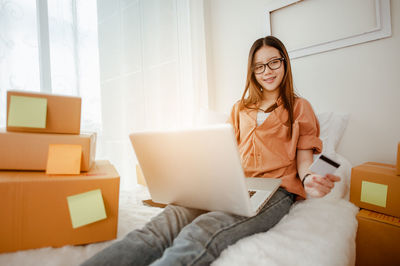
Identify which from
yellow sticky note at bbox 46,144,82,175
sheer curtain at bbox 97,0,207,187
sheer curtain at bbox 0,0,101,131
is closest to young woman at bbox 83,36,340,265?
yellow sticky note at bbox 46,144,82,175

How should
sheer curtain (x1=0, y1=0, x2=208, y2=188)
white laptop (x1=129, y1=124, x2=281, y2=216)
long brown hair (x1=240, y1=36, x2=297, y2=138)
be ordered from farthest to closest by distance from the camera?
1. sheer curtain (x1=0, y1=0, x2=208, y2=188)
2. long brown hair (x1=240, y1=36, x2=297, y2=138)
3. white laptop (x1=129, y1=124, x2=281, y2=216)

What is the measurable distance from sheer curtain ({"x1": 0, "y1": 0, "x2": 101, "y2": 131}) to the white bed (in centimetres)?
81

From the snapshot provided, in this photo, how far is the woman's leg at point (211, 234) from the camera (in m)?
0.49

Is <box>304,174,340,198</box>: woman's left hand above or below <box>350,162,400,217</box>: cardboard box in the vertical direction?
above

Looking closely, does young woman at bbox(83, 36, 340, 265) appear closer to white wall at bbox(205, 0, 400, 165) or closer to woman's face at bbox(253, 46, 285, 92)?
woman's face at bbox(253, 46, 285, 92)

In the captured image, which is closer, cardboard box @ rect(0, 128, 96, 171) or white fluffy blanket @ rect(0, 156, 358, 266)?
white fluffy blanket @ rect(0, 156, 358, 266)

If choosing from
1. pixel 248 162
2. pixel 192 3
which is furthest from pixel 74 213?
pixel 192 3

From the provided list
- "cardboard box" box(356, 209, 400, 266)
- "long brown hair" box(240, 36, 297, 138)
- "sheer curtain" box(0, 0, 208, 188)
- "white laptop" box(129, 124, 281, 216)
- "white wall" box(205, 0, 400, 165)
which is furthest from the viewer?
"sheer curtain" box(0, 0, 208, 188)

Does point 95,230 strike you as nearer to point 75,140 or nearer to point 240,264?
point 75,140

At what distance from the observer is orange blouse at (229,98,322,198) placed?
88 cm

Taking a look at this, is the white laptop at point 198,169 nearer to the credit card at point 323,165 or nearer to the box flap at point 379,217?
the credit card at point 323,165

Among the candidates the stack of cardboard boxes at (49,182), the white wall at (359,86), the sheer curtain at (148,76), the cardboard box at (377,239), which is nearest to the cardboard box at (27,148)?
the stack of cardboard boxes at (49,182)

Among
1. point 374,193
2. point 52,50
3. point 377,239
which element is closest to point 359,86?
point 374,193

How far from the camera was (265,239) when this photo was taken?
0.59m
